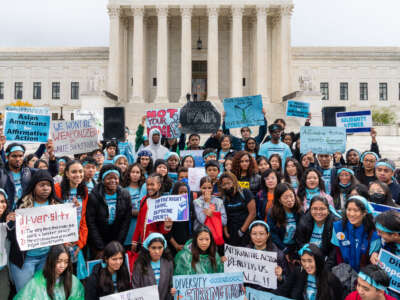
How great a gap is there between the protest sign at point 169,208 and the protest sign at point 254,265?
96cm

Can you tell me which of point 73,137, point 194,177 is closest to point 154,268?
point 194,177

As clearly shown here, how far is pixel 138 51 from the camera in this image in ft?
133

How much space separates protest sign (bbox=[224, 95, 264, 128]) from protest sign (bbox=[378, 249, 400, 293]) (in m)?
8.00

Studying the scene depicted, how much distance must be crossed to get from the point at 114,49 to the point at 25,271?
38.7 metres

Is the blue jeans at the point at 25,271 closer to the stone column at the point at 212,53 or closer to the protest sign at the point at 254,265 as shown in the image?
the protest sign at the point at 254,265

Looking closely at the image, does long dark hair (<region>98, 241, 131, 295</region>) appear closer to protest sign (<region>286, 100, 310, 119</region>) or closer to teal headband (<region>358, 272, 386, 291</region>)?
teal headband (<region>358, 272, 386, 291</region>)

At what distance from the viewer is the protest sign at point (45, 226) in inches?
207

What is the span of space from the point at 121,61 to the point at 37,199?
38.7m

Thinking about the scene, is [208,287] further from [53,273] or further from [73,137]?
[73,137]

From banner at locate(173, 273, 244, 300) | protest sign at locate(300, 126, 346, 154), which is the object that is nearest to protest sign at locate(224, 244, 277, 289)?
banner at locate(173, 273, 244, 300)

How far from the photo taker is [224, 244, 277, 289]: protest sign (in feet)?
18.0

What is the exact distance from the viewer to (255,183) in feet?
24.3

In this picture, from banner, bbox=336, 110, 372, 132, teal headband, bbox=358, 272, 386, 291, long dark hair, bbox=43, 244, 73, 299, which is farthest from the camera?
banner, bbox=336, 110, 372, 132

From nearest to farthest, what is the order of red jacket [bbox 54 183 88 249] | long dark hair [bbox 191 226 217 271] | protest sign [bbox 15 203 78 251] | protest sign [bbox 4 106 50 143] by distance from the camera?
protest sign [bbox 15 203 78 251]
long dark hair [bbox 191 226 217 271]
red jacket [bbox 54 183 88 249]
protest sign [bbox 4 106 50 143]
